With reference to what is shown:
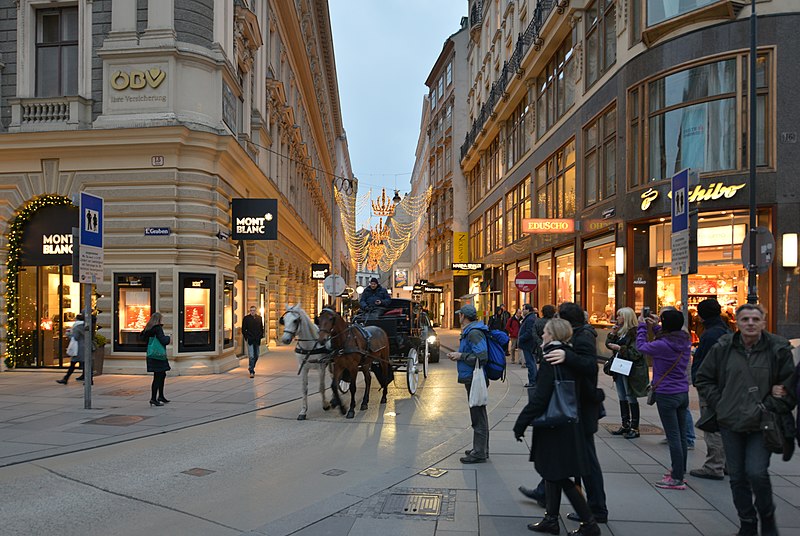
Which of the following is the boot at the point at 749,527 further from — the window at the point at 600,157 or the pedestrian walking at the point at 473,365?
the window at the point at 600,157

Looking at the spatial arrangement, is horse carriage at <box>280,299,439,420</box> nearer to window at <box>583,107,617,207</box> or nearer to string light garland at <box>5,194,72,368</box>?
string light garland at <box>5,194,72,368</box>

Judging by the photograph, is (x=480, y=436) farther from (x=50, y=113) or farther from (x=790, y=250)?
(x=50, y=113)

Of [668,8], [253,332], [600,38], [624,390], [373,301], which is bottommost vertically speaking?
[624,390]

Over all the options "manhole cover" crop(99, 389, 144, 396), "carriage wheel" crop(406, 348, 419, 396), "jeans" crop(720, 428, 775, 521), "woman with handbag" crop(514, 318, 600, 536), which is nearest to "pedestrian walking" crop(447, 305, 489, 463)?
"woman with handbag" crop(514, 318, 600, 536)

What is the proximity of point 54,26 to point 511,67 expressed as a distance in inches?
858

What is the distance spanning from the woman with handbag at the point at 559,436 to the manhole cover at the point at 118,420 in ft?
23.6

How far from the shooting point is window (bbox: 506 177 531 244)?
31.0m

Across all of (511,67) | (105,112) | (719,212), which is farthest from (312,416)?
(511,67)

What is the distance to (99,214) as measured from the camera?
11.4m

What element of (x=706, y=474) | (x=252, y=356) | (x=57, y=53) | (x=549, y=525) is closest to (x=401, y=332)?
(x=252, y=356)

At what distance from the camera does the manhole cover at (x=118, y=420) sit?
9648 millimetres

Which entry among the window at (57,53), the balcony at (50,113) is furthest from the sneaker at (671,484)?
the window at (57,53)

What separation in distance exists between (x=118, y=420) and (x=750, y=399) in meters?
8.95

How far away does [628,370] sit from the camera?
763cm
